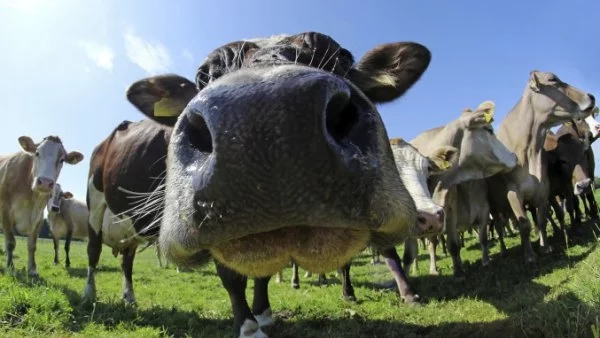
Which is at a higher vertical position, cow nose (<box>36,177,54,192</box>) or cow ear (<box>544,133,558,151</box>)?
cow ear (<box>544,133,558,151</box>)

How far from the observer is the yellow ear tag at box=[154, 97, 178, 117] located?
14.0 feet

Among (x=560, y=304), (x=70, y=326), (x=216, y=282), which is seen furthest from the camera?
(x=216, y=282)

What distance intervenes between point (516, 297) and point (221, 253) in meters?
4.28

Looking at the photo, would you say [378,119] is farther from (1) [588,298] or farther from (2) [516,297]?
(2) [516,297]

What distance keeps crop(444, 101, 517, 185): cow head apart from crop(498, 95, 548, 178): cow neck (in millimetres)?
1173

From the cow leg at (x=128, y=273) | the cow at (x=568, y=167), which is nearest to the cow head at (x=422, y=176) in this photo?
the cow leg at (x=128, y=273)

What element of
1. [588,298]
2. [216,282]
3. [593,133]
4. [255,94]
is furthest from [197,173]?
[593,133]

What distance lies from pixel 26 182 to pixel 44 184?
1.79 meters

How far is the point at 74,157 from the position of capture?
1045cm

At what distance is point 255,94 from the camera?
5.68 feet

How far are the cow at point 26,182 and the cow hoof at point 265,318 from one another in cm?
656

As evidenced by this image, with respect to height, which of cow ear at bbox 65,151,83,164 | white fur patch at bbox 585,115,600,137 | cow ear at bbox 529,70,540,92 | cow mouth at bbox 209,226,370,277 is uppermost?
cow ear at bbox 529,70,540,92

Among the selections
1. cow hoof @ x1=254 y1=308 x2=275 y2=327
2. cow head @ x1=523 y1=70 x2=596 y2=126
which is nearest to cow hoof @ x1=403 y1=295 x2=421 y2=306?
cow hoof @ x1=254 y1=308 x2=275 y2=327

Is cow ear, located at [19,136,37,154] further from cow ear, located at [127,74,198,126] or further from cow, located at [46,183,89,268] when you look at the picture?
cow ear, located at [127,74,198,126]
